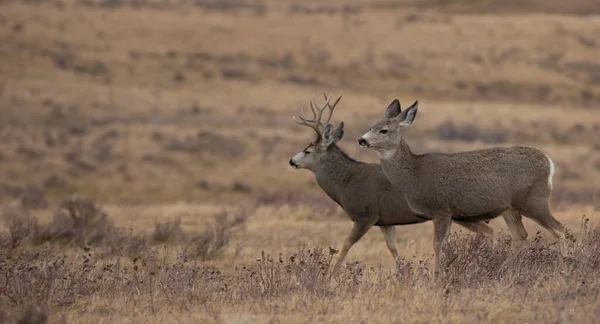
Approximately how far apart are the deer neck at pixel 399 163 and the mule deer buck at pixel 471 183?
1cm

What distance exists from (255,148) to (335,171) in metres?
19.1

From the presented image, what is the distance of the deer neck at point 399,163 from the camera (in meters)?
11.0

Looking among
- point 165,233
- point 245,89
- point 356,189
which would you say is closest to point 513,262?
point 356,189

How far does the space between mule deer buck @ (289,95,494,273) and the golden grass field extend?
0.58m

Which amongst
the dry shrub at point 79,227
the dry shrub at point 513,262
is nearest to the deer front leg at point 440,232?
the dry shrub at point 513,262

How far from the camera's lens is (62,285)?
9258 mm

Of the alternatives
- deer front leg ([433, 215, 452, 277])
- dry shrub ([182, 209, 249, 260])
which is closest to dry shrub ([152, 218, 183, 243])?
dry shrub ([182, 209, 249, 260])

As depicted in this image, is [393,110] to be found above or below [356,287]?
above

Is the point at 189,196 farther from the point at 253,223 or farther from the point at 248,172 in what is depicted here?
the point at 253,223

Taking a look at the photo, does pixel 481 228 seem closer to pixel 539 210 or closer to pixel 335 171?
pixel 539 210

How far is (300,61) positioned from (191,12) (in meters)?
12.0

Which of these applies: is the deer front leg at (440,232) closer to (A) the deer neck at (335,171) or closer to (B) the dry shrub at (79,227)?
(A) the deer neck at (335,171)

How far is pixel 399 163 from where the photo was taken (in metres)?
11.1

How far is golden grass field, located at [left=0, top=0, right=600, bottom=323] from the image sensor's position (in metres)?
8.87
